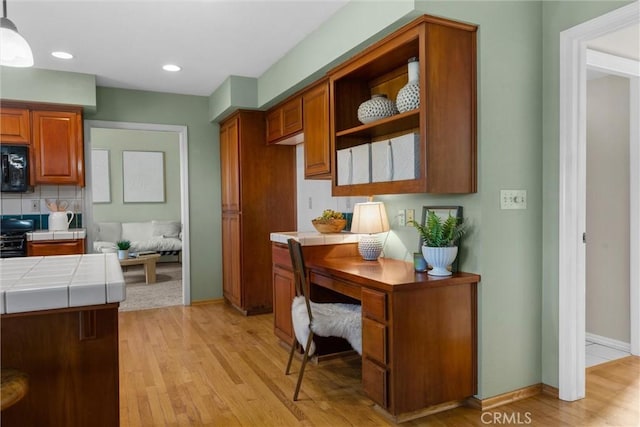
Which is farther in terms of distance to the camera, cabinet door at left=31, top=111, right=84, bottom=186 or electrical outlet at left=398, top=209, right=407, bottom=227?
cabinet door at left=31, top=111, right=84, bottom=186

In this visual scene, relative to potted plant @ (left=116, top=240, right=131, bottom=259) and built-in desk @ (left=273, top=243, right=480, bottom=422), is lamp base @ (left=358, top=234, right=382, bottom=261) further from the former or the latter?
potted plant @ (left=116, top=240, right=131, bottom=259)

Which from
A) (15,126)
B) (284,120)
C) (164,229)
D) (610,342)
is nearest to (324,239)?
(284,120)

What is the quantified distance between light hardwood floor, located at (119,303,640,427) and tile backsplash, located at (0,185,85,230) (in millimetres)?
1662

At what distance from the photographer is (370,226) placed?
118 inches

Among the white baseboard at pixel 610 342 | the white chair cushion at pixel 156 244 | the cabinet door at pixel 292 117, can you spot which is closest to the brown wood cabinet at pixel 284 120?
the cabinet door at pixel 292 117

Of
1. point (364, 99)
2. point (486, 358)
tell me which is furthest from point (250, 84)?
point (486, 358)

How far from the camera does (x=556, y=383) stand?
98.2 inches

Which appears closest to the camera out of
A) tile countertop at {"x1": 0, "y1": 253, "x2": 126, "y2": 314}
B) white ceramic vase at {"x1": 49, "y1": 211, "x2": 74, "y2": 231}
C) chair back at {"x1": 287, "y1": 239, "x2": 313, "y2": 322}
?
tile countertop at {"x1": 0, "y1": 253, "x2": 126, "y2": 314}

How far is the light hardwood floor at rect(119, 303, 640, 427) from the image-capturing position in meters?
2.28

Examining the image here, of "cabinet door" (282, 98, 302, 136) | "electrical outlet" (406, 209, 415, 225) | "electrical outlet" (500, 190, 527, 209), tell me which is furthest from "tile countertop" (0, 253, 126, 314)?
"cabinet door" (282, 98, 302, 136)

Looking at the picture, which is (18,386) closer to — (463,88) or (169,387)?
(169,387)

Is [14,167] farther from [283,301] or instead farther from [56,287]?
[56,287]
